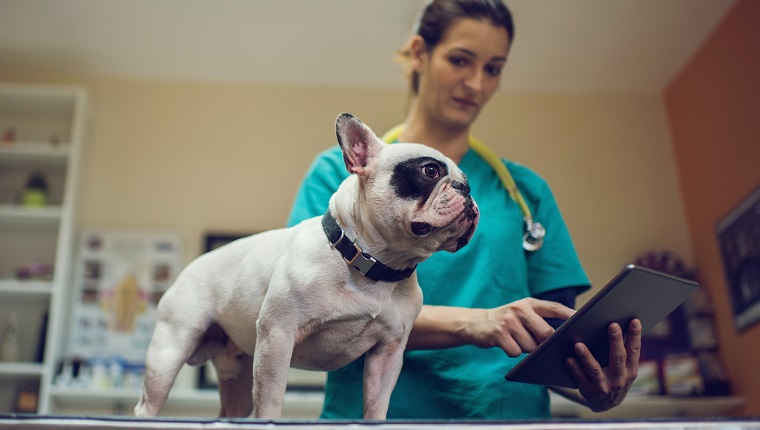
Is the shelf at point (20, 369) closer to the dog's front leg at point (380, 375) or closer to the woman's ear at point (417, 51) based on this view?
the woman's ear at point (417, 51)

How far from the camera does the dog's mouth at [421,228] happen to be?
73 cm

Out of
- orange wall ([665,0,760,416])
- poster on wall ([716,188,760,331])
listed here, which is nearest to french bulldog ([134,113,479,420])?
orange wall ([665,0,760,416])

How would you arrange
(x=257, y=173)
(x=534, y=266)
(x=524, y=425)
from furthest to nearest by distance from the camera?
(x=257, y=173), (x=534, y=266), (x=524, y=425)

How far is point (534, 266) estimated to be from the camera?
107 cm

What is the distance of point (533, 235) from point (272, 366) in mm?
447

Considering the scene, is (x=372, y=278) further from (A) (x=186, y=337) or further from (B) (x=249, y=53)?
(B) (x=249, y=53)

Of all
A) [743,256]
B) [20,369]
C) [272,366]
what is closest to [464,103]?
[272,366]

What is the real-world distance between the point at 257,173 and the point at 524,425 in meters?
2.00

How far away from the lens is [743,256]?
2301 mm

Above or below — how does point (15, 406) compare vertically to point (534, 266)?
below

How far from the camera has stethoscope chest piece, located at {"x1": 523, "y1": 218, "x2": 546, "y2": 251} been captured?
3.43ft

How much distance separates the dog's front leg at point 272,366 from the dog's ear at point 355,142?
0.16 metres

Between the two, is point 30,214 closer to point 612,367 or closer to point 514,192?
point 514,192

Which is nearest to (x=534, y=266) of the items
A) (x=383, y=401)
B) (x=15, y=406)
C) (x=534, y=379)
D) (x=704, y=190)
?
(x=534, y=379)
